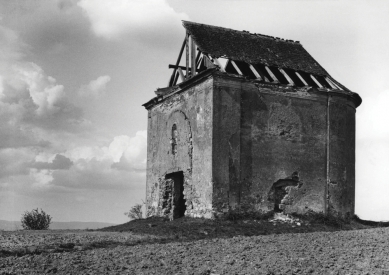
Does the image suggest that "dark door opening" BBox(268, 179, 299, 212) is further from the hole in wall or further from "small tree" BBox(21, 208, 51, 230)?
"small tree" BBox(21, 208, 51, 230)

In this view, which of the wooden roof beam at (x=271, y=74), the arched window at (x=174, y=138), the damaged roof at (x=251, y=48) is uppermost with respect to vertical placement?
the damaged roof at (x=251, y=48)

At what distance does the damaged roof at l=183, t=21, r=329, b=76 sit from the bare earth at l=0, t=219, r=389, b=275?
7841 millimetres

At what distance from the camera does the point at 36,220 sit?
26.3 metres

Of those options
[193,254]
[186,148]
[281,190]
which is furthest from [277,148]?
[193,254]

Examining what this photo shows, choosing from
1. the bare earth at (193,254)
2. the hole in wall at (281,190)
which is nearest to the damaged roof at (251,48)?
the hole in wall at (281,190)

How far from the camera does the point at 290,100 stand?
18578 millimetres

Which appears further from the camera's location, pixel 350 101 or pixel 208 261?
pixel 350 101

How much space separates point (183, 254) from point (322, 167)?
356 inches

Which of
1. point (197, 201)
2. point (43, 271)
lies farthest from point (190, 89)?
point (43, 271)

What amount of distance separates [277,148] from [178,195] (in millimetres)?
4349

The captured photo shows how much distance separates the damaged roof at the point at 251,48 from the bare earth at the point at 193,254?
784cm

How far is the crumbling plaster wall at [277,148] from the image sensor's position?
17.2 m

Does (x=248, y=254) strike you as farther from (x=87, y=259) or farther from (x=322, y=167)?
(x=322, y=167)

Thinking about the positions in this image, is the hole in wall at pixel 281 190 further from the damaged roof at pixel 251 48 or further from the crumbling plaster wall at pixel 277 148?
the damaged roof at pixel 251 48
